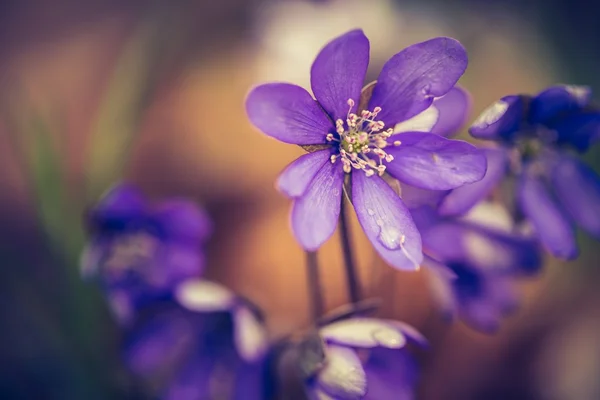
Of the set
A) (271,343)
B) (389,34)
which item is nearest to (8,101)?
(271,343)

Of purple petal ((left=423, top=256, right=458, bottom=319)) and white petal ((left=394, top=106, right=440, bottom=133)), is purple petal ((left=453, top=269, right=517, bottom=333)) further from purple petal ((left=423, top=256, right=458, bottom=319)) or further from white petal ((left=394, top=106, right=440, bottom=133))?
white petal ((left=394, top=106, right=440, bottom=133))

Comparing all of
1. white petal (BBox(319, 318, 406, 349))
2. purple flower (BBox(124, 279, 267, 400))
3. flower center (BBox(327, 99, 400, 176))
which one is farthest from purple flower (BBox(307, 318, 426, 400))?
flower center (BBox(327, 99, 400, 176))

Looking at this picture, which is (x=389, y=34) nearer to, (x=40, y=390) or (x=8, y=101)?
(x=8, y=101)

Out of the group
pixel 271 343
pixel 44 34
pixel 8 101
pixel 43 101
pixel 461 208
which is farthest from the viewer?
pixel 44 34

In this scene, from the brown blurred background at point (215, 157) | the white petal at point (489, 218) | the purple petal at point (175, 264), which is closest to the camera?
the white petal at point (489, 218)

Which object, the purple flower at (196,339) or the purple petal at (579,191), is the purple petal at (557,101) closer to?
the purple petal at (579,191)

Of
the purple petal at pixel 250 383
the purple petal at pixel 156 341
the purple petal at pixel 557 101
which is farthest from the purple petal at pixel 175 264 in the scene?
the purple petal at pixel 557 101

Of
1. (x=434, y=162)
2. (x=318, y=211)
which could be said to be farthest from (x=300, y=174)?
(x=434, y=162)
